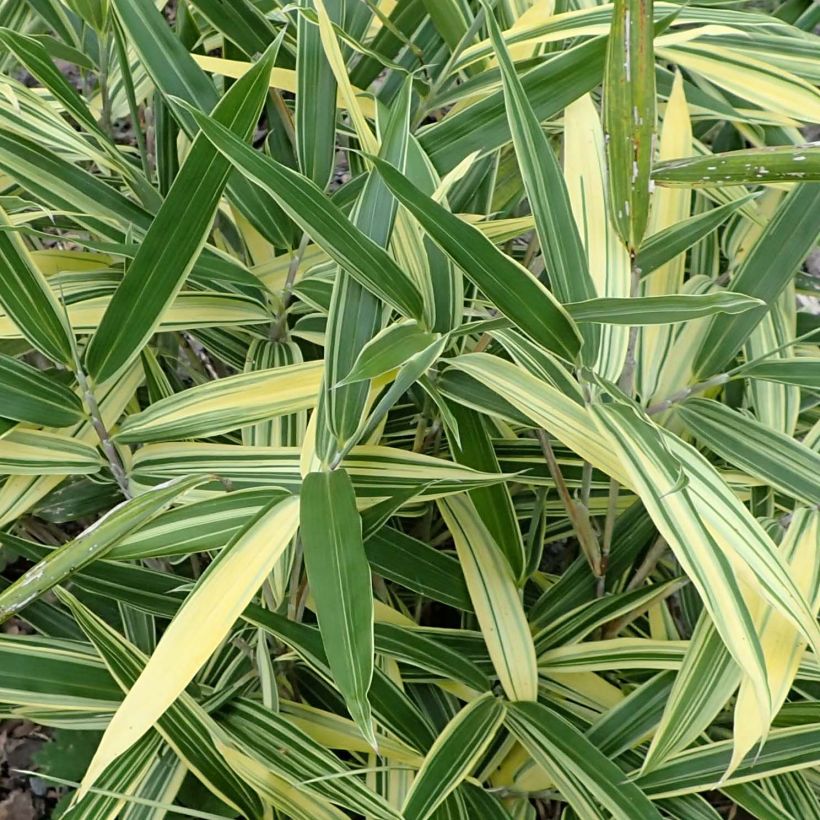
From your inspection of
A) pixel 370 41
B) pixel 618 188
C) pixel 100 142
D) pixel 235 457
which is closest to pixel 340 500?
pixel 235 457

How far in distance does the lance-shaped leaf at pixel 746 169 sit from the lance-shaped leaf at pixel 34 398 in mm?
429

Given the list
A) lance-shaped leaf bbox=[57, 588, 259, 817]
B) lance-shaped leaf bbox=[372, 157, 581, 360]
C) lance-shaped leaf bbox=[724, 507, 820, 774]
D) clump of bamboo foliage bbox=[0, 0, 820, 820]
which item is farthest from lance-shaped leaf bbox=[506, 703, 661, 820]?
lance-shaped leaf bbox=[372, 157, 581, 360]

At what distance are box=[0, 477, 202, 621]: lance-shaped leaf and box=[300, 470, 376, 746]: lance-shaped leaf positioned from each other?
0.29 ft

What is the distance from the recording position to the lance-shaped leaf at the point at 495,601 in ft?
2.27

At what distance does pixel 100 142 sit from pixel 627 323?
17.7 inches

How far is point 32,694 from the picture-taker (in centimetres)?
63

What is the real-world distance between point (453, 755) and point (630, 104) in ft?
1.53

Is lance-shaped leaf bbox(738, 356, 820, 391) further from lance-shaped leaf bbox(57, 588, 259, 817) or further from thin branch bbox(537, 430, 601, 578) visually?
lance-shaped leaf bbox(57, 588, 259, 817)

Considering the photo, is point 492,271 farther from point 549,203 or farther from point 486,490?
point 486,490

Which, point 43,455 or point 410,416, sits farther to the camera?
point 410,416

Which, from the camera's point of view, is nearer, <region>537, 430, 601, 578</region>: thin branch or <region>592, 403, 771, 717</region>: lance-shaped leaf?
<region>592, 403, 771, 717</region>: lance-shaped leaf

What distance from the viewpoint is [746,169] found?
1.50 ft

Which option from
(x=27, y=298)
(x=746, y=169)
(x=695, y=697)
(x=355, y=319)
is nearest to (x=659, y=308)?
(x=746, y=169)

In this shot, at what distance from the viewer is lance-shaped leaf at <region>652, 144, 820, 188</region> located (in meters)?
0.44
